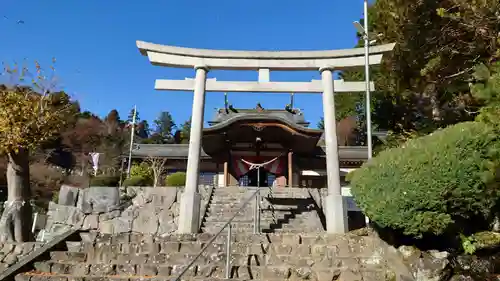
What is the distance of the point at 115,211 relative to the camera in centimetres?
1165

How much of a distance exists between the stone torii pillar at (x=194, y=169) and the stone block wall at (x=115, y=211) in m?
3.36

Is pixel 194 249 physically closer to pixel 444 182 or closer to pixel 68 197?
pixel 444 182

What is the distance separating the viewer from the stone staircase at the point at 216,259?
5.05 meters

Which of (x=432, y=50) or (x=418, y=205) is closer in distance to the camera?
(x=418, y=205)

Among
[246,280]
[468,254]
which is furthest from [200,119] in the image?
[468,254]

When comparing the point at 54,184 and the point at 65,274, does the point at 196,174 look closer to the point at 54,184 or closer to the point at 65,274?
the point at 65,274

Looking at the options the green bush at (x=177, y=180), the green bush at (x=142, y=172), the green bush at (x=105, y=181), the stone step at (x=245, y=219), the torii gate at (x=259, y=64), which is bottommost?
the stone step at (x=245, y=219)

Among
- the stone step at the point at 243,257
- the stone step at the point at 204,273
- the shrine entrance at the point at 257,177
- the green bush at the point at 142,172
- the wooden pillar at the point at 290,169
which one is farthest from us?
the shrine entrance at the point at 257,177

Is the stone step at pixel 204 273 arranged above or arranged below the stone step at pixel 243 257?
below

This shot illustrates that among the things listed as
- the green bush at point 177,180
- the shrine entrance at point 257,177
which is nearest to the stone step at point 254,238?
the green bush at point 177,180

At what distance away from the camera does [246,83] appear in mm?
9023

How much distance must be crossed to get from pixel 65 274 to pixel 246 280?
271 centimetres

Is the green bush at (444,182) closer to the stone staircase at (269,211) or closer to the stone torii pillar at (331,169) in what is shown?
the stone torii pillar at (331,169)

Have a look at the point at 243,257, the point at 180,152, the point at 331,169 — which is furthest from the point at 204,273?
the point at 180,152
